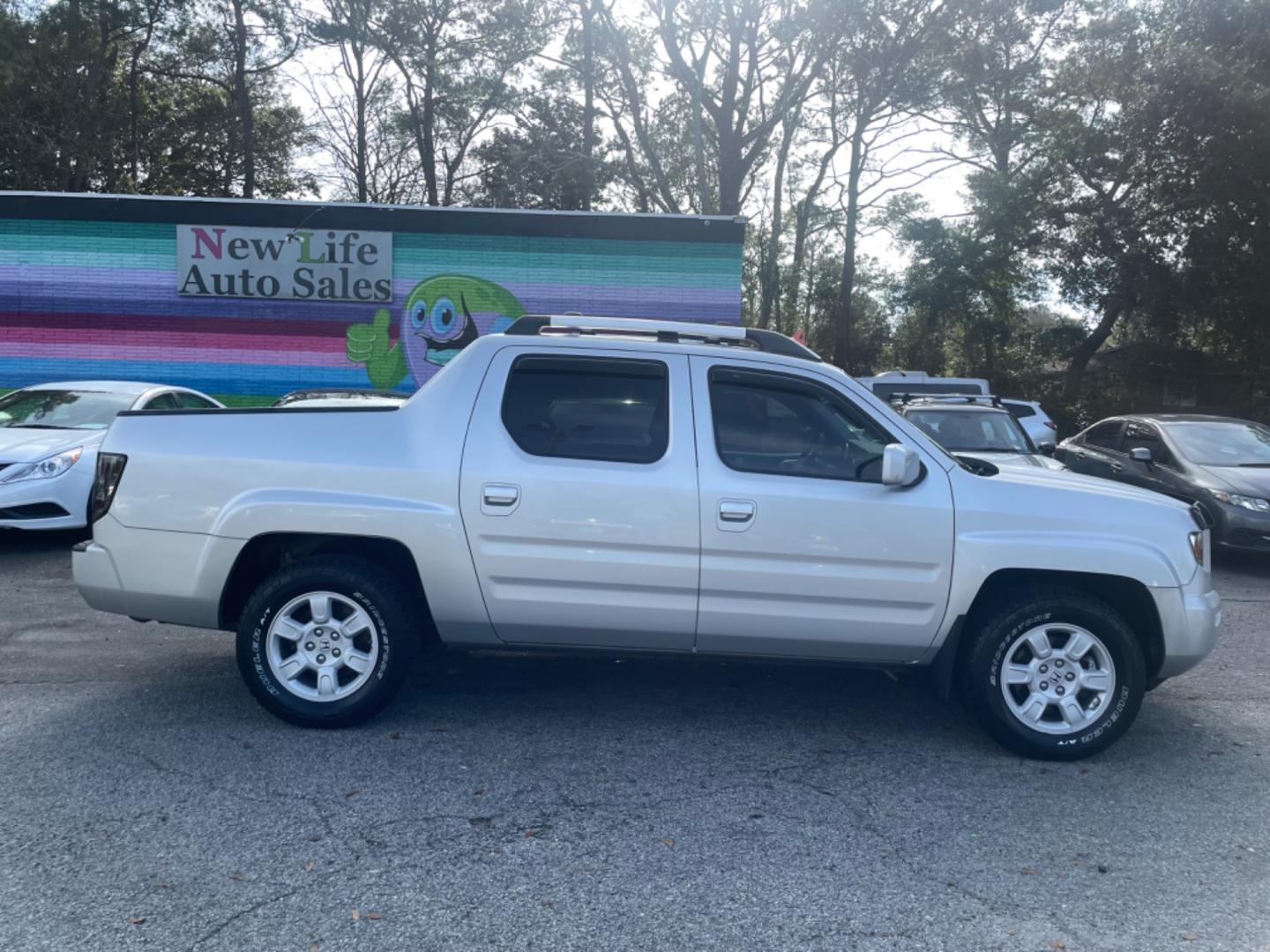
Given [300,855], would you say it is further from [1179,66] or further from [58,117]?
[58,117]

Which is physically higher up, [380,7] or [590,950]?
[380,7]

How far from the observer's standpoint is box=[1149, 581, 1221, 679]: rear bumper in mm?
4969

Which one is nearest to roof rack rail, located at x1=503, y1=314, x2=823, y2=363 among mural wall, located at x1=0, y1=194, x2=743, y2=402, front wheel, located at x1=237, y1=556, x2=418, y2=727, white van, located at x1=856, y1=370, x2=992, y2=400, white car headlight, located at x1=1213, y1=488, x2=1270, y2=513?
front wheel, located at x1=237, y1=556, x2=418, y2=727

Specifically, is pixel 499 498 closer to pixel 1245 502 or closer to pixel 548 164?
pixel 1245 502

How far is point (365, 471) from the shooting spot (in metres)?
4.93

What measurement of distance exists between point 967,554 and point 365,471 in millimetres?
2773

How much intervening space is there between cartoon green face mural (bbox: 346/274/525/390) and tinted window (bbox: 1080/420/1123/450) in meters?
8.84

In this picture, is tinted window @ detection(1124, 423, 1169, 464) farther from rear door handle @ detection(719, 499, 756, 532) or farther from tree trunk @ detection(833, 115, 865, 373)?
tree trunk @ detection(833, 115, 865, 373)

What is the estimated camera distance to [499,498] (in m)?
4.88

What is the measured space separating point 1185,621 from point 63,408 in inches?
389

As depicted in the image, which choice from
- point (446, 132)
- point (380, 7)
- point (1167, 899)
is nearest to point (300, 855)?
point (1167, 899)

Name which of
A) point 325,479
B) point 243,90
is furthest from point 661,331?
point 243,90

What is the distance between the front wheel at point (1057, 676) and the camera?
4.91 meters

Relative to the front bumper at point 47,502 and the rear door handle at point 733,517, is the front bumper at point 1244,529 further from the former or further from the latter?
the front bumper at point 47,502
